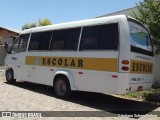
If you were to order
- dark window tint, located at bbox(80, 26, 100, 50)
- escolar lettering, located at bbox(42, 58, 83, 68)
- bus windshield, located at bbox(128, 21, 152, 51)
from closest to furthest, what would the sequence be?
bus windshield, located at bbox(128, 21, 152, 51), dark window tint, located at bbox(80, 26, 100, 50), escolar lettering, located at bbox(42, 58, 83, 68)

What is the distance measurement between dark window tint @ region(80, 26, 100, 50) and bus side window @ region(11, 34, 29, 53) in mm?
3916

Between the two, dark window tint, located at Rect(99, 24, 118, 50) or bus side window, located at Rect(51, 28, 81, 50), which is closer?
dark window tint, located at Rect(99, 24, 118, 50)

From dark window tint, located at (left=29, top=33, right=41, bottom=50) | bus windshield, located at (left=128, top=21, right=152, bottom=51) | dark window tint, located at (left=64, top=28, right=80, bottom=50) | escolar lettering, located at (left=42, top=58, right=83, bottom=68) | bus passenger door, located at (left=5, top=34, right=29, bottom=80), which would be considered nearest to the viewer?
bus windshield, located at (left=128, top=21, right=152, bottom=51)

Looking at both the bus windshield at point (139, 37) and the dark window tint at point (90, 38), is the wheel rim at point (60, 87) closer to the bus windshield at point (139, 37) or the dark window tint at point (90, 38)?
the dark window tint at point (90, 38)

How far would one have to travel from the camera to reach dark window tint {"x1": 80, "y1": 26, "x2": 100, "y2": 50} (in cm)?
977

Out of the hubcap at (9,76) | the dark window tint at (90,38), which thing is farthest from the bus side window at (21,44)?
the dark window tint at (90,38)

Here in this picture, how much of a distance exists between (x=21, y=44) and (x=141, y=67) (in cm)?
610

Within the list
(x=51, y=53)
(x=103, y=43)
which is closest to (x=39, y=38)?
(x=51, y=53)

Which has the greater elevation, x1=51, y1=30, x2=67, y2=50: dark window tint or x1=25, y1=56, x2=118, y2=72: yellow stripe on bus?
x1=51, y1=30, x2=67, y2=50: dark window tint

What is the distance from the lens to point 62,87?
11117 mm

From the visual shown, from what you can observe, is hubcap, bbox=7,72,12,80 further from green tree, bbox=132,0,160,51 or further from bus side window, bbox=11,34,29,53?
green tree, bbox=132,0,160,51

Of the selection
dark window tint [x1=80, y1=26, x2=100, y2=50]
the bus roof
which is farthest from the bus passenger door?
dark window tint [x1=80, y1=26, x2=100, y2=50]

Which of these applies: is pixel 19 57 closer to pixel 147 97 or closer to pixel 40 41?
pixel 40 41

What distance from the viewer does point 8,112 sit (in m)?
8.12
